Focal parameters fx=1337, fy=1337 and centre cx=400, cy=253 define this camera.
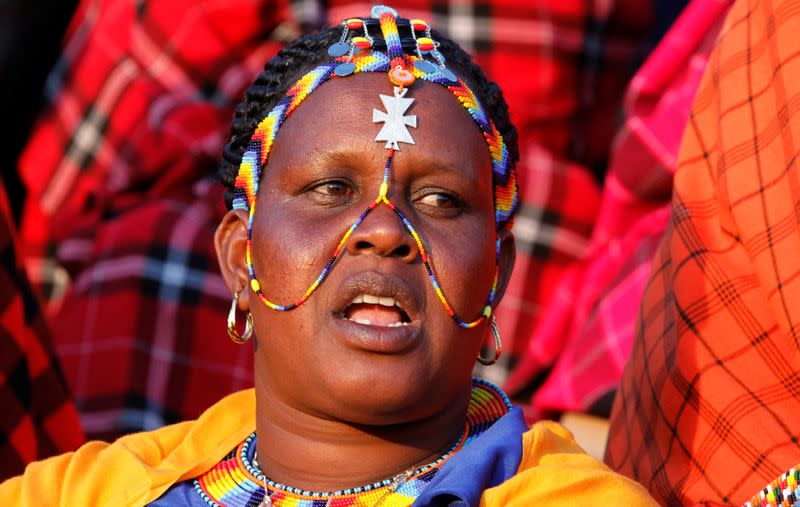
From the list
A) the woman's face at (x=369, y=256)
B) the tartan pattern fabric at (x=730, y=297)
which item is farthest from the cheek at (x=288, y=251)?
the tartan pattern fabric at (x=730, y=297)

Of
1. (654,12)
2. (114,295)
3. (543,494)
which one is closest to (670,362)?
(543,494)

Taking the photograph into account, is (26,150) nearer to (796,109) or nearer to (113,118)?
(113,118)

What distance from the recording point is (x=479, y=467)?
1943 millimetres

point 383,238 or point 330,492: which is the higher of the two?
point 383,238

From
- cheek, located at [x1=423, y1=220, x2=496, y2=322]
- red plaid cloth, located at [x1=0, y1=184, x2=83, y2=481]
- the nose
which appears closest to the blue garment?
cheek, located at [x1=423, y1=220, x2=496, y2=322]

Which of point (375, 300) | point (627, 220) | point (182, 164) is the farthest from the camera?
point (182, 164)

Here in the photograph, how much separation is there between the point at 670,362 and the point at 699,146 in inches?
16.4

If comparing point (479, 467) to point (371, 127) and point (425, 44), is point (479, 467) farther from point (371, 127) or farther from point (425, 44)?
point (425, 44)

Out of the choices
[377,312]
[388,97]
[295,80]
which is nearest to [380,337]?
[377,312]

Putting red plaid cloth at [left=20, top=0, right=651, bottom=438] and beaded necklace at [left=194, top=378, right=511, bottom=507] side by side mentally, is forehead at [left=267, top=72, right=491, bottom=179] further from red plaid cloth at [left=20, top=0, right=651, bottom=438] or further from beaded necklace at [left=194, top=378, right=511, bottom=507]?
red plaid cloth at [left=20, top=0, right=651, bottom=438]

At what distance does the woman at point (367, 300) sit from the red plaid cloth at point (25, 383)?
1.39 feet

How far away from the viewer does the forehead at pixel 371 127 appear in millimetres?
2127

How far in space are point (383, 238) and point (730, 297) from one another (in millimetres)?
661

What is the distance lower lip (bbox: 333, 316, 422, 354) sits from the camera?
198cm
